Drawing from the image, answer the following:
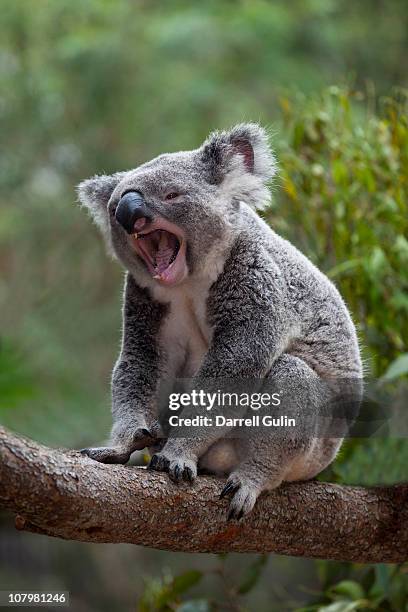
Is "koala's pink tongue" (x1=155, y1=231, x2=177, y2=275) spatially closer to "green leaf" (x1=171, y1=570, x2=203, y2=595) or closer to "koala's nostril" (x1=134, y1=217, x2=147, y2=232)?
"koala's nostril" (x1=134, y1=217, x2=147, y2=232)

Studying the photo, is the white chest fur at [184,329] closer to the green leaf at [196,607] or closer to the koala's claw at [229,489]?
the koala's claw at [229,489]

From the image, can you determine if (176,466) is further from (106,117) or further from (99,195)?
(106,117)

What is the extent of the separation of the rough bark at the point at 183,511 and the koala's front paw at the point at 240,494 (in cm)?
2

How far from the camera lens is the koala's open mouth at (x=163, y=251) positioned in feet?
8.84

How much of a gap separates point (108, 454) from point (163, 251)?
0.68 metres

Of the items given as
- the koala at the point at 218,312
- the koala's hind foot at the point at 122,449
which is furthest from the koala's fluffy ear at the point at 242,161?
the koala's hind foot at the point at 122,449

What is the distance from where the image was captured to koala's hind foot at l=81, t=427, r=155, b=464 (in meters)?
2.47

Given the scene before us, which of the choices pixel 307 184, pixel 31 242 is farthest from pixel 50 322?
pixel 307 184

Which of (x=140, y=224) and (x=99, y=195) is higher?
(x=99, y=195)

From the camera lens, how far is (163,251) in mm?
2785

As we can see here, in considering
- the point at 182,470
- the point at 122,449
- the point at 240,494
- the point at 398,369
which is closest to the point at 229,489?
the point at 240,494

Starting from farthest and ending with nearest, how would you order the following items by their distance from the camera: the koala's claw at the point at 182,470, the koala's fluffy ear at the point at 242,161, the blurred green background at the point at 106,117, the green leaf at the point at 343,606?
the blurred green background at the point at 106,117
the green leaf at the point at 343,606
the koala's fluffy ear at the point at 242,161
the koala's claw at the point at 182,470

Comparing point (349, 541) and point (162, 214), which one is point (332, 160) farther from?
point (349, 541)

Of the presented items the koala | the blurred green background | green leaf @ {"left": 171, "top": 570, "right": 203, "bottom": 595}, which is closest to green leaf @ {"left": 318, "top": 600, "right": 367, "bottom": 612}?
green leaf @ {"left": 171, "top": 570, "right": 203, "bottom": 595}
